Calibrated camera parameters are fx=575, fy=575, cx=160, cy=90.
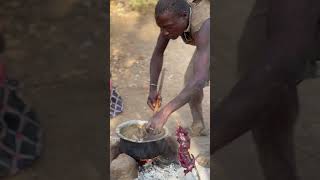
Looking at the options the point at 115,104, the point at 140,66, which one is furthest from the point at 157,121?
the point at 140,66

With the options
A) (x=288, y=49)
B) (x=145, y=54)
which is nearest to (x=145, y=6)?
(x=145, y=54)

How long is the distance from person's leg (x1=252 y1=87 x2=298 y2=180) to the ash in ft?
4.64

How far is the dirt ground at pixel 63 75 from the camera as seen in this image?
195cm

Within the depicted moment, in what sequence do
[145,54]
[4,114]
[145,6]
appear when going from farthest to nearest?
1. [145,6]
2. [145,54]
3. [4,114]

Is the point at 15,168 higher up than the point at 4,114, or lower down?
lower down

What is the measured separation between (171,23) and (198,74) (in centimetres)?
43

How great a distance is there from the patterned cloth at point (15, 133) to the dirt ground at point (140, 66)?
7.27ft

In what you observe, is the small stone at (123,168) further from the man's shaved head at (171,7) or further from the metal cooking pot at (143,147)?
the man's shaved head at (171,7)

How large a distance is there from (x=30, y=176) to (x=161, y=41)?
7.42 ft

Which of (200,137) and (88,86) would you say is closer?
(88,86)

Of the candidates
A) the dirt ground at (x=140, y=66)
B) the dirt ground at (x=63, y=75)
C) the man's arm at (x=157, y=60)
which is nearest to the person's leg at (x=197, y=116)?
the dirt ground at (x=140, y=66)

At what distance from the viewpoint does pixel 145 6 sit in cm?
916

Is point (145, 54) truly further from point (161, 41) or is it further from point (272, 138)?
point (272, 138)

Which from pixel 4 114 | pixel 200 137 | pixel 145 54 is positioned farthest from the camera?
pixel 145 54
